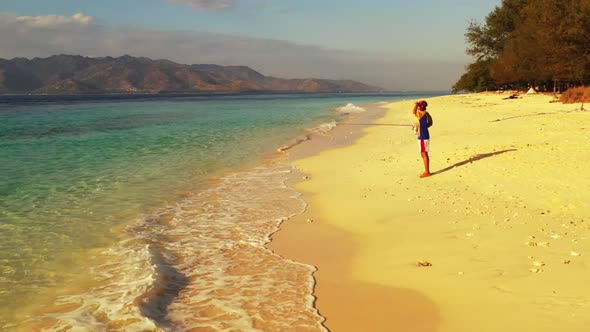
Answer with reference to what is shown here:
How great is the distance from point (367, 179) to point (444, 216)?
14.0 feet

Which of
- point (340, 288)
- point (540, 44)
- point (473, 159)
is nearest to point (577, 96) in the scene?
point (540, 44)

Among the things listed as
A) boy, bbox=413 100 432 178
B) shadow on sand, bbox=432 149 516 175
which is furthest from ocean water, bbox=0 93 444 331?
shadow on sand, bbox=432 149 516 175

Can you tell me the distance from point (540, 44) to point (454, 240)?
5033 cm

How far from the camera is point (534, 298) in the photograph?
193 inches

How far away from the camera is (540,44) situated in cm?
4891

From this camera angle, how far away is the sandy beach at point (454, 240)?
4824 millimetres

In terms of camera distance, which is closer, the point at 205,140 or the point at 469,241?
the point at 469,241

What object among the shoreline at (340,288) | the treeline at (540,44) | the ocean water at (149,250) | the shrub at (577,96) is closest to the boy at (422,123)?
the ocean water at (149,250)

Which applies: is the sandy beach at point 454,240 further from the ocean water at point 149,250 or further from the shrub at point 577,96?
the shrub at point 577,96

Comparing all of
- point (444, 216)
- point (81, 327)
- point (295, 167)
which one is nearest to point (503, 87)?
point (295, 167)

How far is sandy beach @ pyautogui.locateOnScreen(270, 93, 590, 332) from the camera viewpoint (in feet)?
15.8

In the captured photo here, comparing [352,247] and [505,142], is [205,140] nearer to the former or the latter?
[505,142]

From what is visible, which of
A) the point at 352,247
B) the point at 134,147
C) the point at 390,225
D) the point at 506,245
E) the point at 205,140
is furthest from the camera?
the point at 205,140

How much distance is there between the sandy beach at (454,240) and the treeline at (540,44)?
Answer: 35.1m
